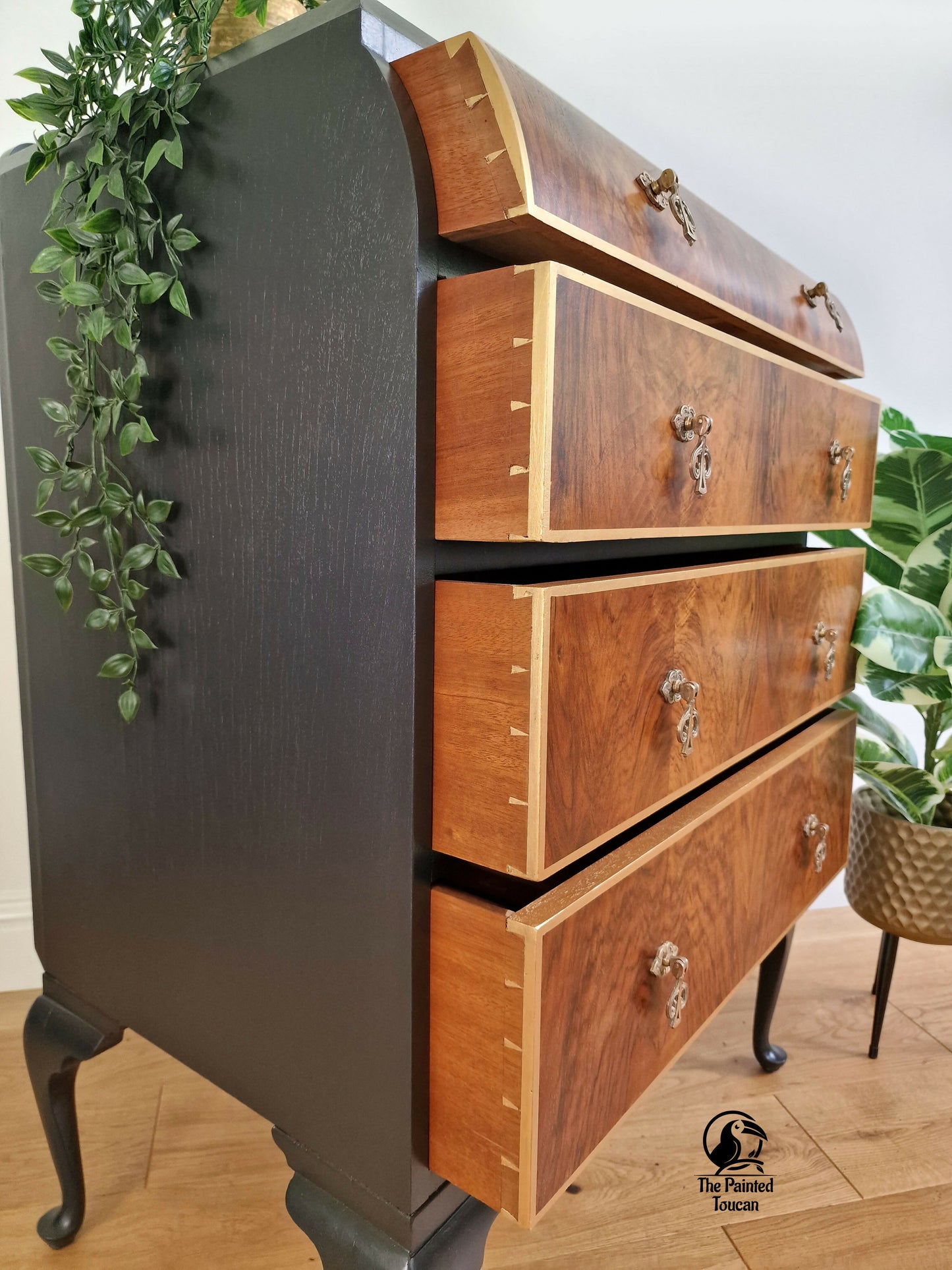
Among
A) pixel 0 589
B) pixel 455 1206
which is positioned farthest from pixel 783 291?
pixel 0 589

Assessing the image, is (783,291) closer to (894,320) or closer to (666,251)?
(666,251)

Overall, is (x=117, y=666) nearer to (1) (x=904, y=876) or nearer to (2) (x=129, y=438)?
(2) (x=129, y=438)

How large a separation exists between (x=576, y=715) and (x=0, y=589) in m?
1.18

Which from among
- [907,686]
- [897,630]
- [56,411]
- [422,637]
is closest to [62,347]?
[56,411]

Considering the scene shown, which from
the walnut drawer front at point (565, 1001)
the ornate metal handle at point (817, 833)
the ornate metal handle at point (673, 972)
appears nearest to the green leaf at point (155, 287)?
the walnut drawer front at point (565, 1001)

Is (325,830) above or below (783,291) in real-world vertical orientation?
below

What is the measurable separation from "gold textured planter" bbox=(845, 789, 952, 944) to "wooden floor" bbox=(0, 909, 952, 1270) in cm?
23

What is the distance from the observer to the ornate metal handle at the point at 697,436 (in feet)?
2.15

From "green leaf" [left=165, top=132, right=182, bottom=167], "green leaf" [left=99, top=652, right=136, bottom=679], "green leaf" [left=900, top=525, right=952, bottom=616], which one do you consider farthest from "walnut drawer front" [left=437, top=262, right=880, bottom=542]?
"green leaf" [left=900, top=525, right=952, bottom=616]

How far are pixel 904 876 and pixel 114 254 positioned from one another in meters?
1.34

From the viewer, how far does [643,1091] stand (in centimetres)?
71

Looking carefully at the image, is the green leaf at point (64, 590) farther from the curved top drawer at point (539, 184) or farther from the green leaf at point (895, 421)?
the green leaf at point (895, 421)

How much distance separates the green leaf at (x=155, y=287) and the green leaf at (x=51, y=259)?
0.22 feet

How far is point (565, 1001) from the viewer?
1.90 ft
